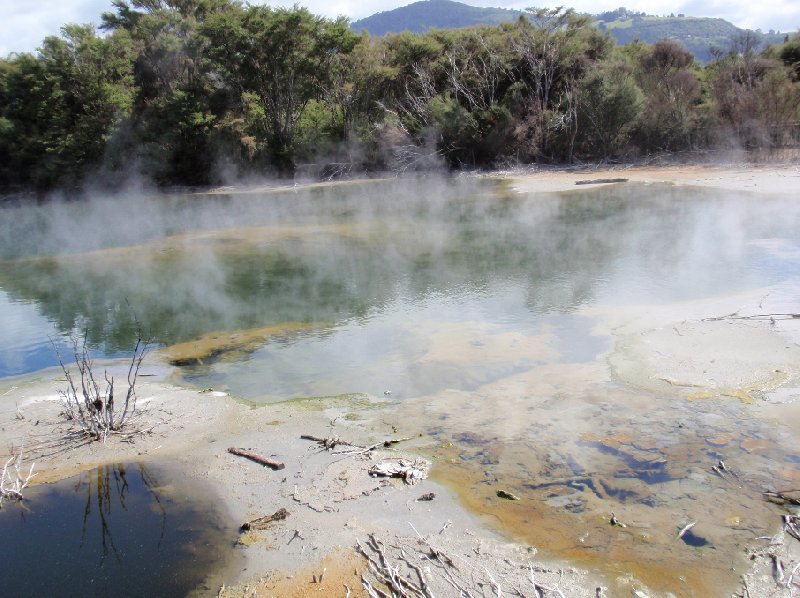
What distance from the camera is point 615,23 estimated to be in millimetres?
129375

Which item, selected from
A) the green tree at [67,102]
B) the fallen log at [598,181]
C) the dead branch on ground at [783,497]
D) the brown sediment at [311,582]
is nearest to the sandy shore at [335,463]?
the brown sediment at [311,582]

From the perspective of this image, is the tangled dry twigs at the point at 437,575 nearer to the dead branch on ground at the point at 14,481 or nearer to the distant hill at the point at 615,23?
the dead branch on ground at the point at 14,481

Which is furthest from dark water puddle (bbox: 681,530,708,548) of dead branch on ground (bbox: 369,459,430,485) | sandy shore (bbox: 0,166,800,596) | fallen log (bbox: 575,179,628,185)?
fallen log (bbox: 575,179,628,185)

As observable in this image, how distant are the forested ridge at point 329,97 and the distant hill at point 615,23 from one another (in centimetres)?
4915

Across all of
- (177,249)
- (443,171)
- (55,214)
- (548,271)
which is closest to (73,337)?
(177,249)

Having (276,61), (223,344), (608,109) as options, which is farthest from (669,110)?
(223,344)

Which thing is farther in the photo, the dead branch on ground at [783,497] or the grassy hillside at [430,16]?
the grassy hillside at [430,16]

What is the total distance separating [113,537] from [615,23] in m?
143

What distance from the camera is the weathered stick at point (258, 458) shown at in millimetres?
5203

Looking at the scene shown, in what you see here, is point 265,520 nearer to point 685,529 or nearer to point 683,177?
point 685,529

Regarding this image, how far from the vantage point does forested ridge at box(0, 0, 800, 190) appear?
2509 centimetres

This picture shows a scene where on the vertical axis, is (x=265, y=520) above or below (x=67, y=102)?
below

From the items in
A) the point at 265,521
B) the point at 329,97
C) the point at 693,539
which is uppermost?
the point at 329,97

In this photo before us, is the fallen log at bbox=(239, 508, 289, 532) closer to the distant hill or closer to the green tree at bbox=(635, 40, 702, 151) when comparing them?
the green tree at bbox=(635, 40, 702, 151)
